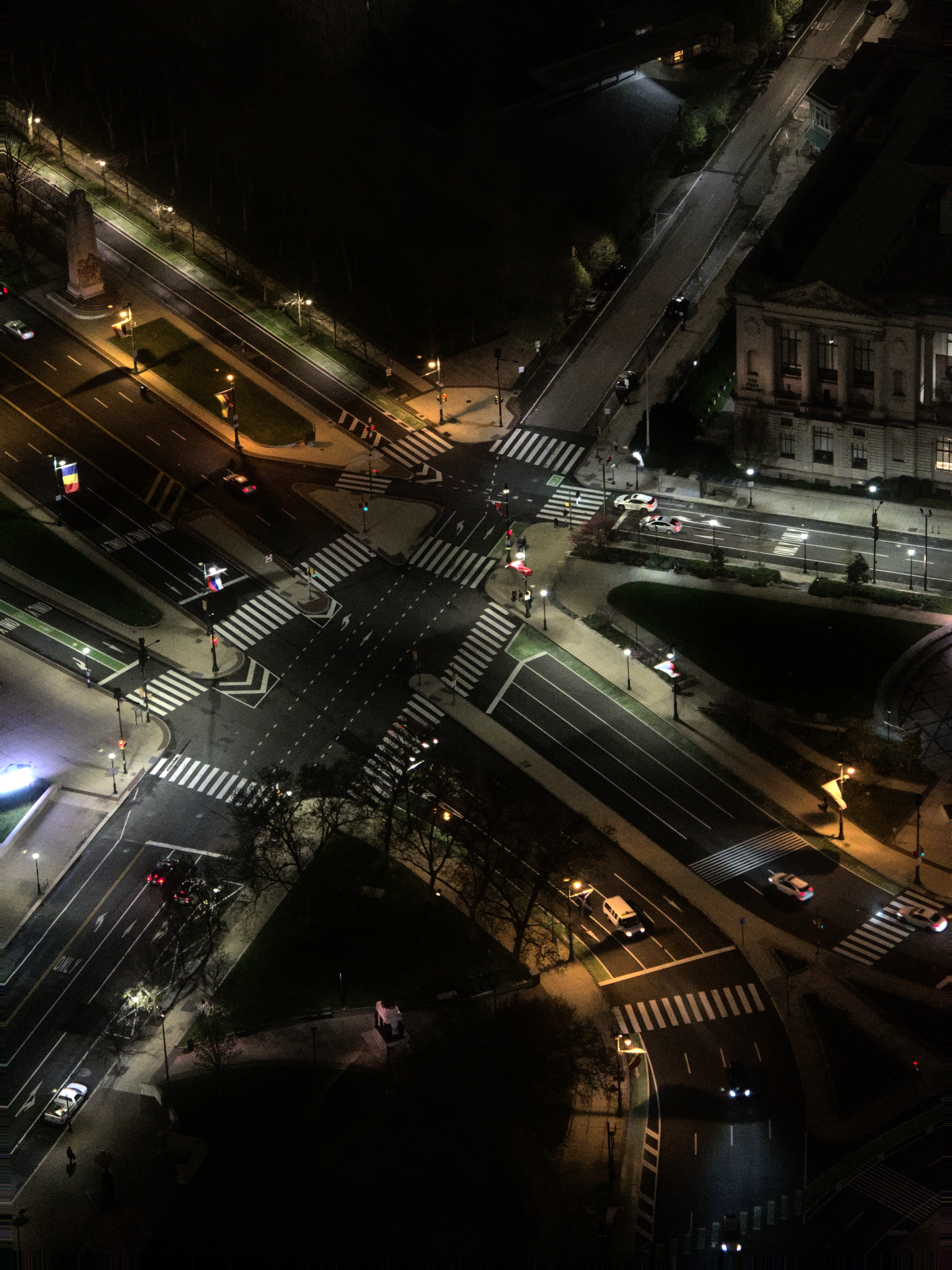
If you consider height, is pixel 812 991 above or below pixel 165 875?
above

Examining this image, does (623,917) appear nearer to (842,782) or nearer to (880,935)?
(880,935)

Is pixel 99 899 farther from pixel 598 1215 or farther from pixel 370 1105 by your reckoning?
pixel 598 1215

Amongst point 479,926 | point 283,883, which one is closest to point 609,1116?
point 479,926

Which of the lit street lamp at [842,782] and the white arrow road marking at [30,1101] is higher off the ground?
the lit street lamp at [842,782]

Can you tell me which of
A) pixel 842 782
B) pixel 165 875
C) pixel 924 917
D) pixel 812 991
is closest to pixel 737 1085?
pixel 812 991

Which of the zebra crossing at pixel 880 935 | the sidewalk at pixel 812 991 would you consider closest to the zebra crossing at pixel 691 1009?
the sidewalk at pixel 812 991

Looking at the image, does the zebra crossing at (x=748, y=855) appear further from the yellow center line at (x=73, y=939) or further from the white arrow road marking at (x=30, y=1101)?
the white arrow road marking at (x=30, y=1101)

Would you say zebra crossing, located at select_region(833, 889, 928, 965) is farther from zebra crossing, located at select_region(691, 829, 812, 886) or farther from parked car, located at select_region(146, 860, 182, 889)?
parked car, located at select_region(146, 860, 182, 889)
